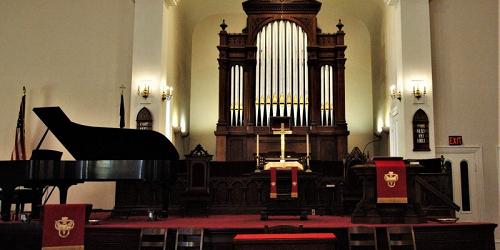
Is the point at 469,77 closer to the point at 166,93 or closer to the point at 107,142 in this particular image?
the point at 166,93

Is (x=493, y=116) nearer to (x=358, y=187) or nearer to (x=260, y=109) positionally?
(x=358, y=187)

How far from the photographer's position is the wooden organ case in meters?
11.5

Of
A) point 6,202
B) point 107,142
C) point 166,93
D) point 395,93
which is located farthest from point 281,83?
point 6,202

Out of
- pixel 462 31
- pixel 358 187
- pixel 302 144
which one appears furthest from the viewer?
pixel 302 144

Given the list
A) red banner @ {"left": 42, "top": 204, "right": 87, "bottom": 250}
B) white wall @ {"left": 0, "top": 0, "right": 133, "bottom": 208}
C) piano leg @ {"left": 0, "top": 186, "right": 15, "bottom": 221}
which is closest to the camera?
red banner @ {"left": 42, "top": 204, "right": 87, "bottom": 250}

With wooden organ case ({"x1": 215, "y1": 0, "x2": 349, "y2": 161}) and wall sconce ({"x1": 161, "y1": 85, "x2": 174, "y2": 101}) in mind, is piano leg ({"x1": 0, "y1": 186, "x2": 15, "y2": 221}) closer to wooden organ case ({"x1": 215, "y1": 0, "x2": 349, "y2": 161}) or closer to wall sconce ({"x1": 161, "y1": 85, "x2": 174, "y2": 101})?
wall sconce ({"x1": 161, "y1": 85, "x2": 174, "y2": 101})

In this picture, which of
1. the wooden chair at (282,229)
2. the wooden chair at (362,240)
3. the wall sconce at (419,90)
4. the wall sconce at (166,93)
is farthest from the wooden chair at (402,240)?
the wall sconce at (166,93)

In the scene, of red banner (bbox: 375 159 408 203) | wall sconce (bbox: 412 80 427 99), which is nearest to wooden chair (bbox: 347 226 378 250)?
red banner (bbox: 375 159 408 203)

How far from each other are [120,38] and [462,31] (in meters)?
7.13

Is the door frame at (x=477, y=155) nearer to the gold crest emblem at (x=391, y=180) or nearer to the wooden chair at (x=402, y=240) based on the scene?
the gold crest emblem at (x=391, y=180)

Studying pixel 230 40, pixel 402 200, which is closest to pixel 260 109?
pixel 230 40

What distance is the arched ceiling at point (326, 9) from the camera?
13.1 m

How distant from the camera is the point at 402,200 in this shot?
6.38 metres

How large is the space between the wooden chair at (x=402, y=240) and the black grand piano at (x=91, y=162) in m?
3.16
